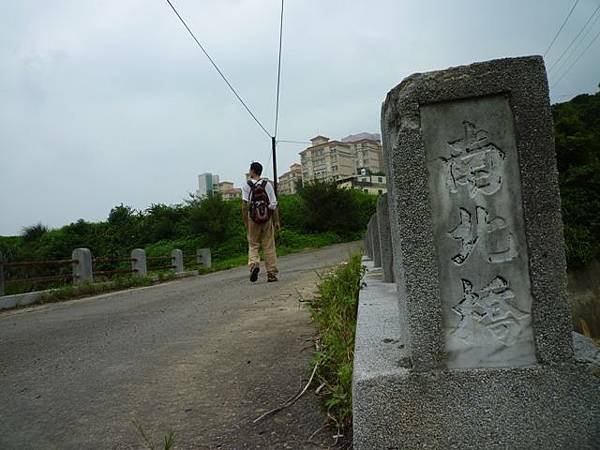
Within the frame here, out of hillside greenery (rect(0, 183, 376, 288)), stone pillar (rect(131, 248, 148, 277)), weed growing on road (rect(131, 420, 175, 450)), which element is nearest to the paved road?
weed growing on road (rect(131, 420, 175, 450))

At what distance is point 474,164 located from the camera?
1.59 metres

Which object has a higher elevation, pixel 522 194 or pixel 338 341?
pixel 522 194

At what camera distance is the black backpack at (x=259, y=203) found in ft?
21.2

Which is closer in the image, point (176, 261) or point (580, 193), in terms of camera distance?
point (580, 193)

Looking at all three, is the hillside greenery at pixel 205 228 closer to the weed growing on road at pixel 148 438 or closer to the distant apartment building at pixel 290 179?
the weed growing on road at pixel 148 438

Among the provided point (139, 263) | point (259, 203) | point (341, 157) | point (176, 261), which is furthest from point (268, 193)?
point (341, 157)

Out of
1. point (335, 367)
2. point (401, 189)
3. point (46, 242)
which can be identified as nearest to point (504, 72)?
point (401, 189)

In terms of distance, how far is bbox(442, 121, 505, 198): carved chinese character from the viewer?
1.58m

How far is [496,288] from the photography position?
5.16 ft

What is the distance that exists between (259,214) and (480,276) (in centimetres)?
503

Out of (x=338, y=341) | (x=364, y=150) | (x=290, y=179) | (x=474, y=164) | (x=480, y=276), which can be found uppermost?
(x=364, y=150)

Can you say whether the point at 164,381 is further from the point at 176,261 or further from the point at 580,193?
the point at 176,261

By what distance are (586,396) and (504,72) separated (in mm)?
1121

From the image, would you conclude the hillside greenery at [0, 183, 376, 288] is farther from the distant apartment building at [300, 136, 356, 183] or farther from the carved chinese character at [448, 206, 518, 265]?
the distant apartment building at [300, 136, 356, 183]
